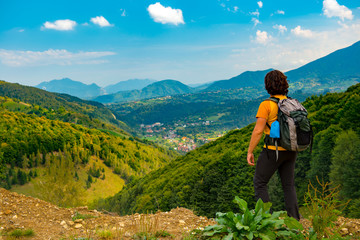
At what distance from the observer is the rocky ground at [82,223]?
4.75 m

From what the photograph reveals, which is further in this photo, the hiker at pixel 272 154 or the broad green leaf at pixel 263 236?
the hiker at pixel 272 154

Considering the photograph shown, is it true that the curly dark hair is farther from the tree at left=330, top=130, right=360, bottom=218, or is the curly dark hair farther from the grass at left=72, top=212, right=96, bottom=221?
the tree at left=330, top=130, right=360, bottom=218

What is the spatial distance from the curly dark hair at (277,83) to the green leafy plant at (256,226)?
209 cm

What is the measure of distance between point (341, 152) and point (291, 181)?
17.6 m

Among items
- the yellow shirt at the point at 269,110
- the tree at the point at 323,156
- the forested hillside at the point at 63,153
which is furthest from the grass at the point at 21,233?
the forested hillside at the point at 63,153

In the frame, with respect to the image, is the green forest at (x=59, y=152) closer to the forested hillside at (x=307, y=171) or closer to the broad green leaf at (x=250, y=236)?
the forested hillside at (x=307, y=171)

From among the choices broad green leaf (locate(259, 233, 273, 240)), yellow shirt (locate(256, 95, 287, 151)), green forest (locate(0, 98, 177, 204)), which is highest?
yellow shirt (locate(256, 95, 287, 151))

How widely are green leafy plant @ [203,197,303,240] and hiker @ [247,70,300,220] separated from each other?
437 mm

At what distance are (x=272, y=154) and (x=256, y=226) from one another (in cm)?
130

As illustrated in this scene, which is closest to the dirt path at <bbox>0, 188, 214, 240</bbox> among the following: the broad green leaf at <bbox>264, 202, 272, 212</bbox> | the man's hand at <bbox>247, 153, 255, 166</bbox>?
the broad green leaf at <bbox>264, 202, 272, 212</bbox>

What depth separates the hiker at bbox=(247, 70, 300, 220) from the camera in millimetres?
4055

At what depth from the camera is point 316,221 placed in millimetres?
3662

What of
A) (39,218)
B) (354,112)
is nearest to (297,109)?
(39,218)

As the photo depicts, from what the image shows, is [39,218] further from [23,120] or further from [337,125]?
[23,120]
